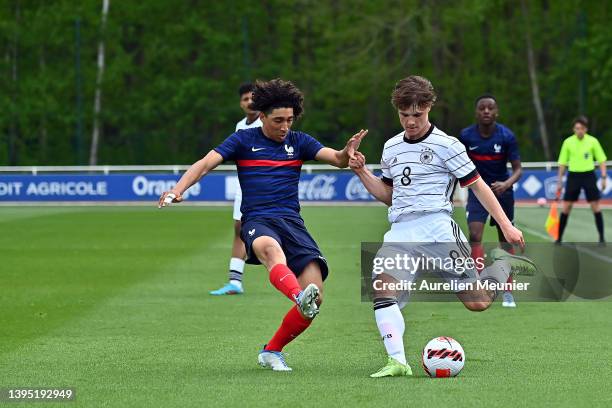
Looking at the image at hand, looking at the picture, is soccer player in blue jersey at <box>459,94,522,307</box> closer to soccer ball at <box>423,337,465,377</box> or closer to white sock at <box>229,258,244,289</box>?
white sock at <box>229,258,244,289</box>

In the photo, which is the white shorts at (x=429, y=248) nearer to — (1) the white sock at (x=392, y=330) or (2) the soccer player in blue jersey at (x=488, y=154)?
(1) the white sock at (x=392, y=330)

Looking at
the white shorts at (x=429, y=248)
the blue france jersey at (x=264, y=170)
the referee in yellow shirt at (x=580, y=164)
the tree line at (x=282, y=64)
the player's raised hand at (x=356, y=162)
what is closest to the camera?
the white shorts at (x=429, y=248)

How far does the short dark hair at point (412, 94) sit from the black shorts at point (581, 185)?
44.4ft

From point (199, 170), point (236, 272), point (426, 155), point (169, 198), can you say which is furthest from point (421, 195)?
point (236, 272)

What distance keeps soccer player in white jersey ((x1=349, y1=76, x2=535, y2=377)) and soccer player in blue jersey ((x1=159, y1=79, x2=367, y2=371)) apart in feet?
1.22

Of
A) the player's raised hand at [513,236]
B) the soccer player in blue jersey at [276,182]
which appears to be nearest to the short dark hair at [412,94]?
the soccer player in blue jersey at [276,182]

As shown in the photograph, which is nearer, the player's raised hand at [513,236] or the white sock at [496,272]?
the player's raised hand at [513,236]

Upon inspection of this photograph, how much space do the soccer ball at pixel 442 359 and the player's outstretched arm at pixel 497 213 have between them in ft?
2.52

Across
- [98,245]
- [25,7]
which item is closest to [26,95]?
[25,7]

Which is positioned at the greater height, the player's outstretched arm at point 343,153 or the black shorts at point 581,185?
the player's outstretched arm at point 343,153

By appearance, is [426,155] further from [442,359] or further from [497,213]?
[442,359]

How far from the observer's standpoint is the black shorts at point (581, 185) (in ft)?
69.9

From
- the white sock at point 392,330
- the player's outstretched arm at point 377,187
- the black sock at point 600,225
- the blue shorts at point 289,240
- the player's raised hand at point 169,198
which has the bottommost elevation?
the black sock at point 600,225

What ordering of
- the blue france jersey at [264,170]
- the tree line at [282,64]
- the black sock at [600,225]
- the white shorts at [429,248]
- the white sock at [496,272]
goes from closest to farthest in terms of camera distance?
1. the white shorts at [429,248]
2. the blue france jersey at [264,170]
3. the white sock at [496,272]
4. the black sock at [600,225]
5. the tree line at [282,64]
